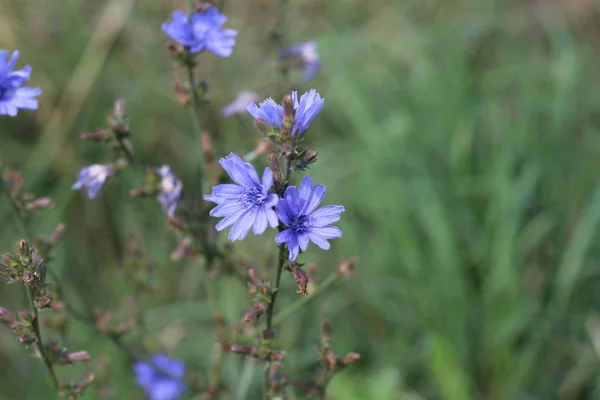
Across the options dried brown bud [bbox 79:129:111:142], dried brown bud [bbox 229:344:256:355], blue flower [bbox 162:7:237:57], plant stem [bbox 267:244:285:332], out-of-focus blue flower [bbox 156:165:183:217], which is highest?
blue flower [bbox 162:7:237:57]

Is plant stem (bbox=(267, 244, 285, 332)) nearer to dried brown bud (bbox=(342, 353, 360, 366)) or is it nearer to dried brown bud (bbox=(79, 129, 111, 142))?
dried brown bud (bbox=(342, 353, 360, 366))

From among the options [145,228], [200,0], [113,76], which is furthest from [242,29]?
[200,0]

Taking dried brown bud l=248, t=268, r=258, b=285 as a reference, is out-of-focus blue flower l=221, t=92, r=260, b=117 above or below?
above

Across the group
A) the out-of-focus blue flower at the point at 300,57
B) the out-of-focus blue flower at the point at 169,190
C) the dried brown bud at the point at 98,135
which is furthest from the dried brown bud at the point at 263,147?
the out-of-focus blue flower at the point at 300,57

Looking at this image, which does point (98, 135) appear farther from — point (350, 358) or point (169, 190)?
point (350, 358)

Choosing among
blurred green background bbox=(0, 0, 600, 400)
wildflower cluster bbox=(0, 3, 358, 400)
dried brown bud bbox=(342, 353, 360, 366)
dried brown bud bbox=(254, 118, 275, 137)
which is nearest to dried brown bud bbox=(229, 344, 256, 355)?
wildflower cluster bbox=(0, 3, 358, 400)

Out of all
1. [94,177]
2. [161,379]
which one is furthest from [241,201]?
[161,379]
